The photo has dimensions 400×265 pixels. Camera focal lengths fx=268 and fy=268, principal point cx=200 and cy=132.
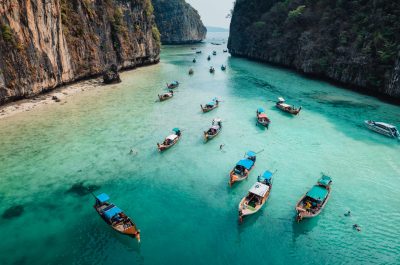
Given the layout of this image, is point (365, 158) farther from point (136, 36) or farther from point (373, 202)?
point (136, 36)

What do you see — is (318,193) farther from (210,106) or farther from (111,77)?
(111,77)

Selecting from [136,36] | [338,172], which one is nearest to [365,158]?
[338,172]

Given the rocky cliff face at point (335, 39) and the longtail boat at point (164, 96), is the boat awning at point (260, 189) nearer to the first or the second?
the longtail boat at point (164, 96)

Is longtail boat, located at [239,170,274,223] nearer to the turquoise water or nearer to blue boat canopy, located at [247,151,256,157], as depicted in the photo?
the turquoise water

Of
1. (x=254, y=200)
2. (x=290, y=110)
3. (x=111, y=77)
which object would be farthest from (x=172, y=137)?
(x=111, y=77)

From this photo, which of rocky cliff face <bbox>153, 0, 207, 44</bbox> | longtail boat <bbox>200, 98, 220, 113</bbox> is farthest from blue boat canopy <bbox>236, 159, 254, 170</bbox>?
rocky cliff face <bbox>153, 0, 207, 44</bbox>
